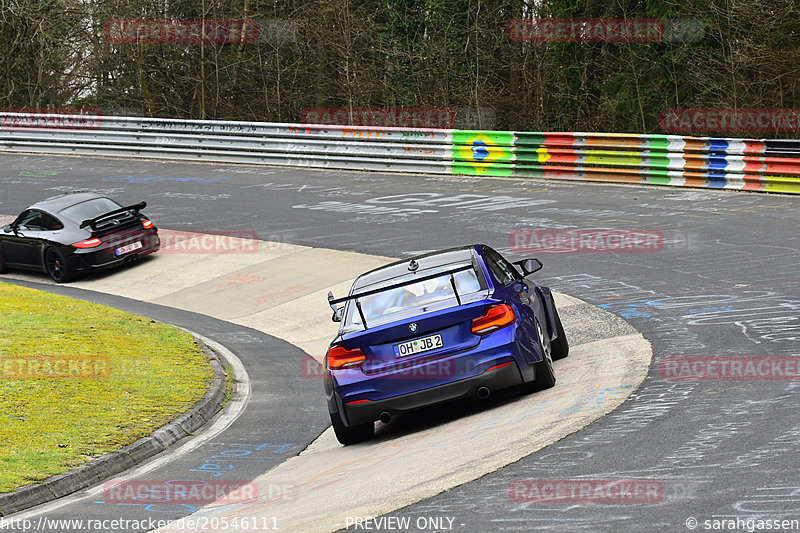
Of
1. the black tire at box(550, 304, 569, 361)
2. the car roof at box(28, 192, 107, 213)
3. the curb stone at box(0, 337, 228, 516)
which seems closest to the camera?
the curb stone at box(0, 337, 228, 516)

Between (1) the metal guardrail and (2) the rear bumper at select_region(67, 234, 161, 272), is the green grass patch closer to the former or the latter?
(2) the rear bumper at select_region(67, 234, 161, 272)

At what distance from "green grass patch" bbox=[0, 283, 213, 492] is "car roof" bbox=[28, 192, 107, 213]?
399 cm

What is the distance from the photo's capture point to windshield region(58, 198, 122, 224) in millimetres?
20891

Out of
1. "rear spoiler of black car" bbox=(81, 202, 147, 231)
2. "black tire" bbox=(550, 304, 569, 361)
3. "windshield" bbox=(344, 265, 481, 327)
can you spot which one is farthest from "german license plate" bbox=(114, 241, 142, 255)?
"windshield" bbox=(344, 265, 481, 327)

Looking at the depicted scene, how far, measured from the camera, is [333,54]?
43.5 m

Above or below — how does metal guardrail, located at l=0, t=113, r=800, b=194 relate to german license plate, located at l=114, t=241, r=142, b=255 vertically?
above

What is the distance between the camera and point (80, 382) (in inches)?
488

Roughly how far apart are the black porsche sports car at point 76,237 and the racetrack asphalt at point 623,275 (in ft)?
8.01

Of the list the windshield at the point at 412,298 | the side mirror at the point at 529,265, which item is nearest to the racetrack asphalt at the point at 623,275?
the side mirror at the point at 529,265

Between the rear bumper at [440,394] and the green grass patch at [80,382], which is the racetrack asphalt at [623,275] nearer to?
the rear bumper at [440,394]

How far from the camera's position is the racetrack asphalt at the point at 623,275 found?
6.67 metres

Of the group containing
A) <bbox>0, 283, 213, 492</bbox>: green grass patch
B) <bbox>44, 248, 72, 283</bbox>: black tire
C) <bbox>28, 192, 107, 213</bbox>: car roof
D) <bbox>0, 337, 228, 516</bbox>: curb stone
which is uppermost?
<bbox>28, 192, 107, 213</bbox>: car roof

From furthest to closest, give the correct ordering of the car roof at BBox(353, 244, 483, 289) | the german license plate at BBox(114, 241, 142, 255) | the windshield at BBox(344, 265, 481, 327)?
1. the german license plate at BBox(114, 241, 142, 255)
2. the car roof at BBox(353, 244, 483, 289)
3. the windshield at BBox(344, 265, 481, 327)

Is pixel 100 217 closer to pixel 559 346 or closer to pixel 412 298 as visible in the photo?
pixel 559 346
